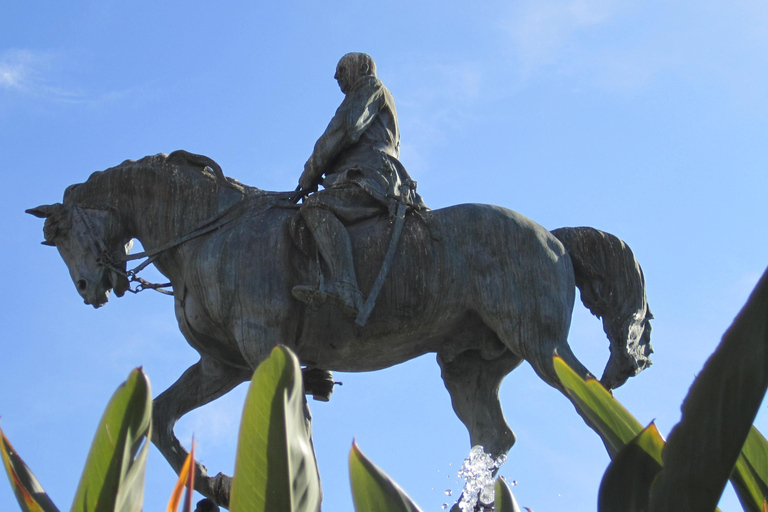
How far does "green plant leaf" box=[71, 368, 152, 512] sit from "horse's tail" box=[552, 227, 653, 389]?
4.77m

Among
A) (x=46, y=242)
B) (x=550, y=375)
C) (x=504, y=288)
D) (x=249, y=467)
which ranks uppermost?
(x=46, y=242)

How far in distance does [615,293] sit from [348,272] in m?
1.78

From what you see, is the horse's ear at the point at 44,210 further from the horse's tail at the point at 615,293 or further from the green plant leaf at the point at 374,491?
the green plant leaf at the point at 374,491

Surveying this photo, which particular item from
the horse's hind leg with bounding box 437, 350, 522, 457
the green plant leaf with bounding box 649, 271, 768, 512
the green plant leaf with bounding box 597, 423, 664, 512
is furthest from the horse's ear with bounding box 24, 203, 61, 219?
the green plant leaf with bounding box 649, 271, 768, 512

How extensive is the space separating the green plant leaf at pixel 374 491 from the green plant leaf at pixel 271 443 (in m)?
0.37

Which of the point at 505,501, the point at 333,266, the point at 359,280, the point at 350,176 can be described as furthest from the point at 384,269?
the point at 505,501

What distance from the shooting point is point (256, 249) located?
6.76 metres

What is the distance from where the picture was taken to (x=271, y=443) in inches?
85.8

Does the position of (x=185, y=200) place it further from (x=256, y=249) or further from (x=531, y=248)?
(x=531, y=248)

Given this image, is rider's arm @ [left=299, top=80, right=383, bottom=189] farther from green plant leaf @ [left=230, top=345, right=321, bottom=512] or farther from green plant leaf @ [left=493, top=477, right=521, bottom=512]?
green plant leaf @ [left=230, top=345, right=321, bottom=512]

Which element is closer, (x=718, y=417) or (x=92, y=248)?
(x=718, y=417)

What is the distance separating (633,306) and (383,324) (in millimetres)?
1618

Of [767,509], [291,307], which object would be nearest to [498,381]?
[291,307]

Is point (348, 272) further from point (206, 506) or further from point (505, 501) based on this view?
point (505, 501)
